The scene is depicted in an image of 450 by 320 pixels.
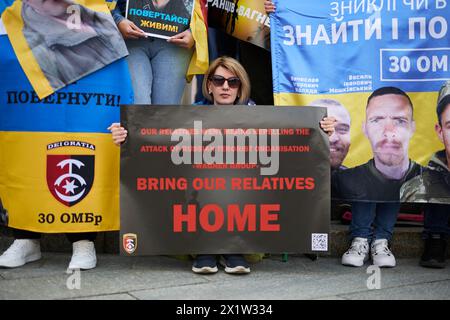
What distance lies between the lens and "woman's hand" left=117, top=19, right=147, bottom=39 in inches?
129

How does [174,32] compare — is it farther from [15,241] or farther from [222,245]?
[15,241]

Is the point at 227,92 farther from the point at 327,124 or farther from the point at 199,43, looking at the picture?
the point at 327,124

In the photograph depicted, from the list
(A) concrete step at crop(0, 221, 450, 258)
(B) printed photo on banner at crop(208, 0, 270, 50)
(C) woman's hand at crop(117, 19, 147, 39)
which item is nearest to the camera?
(C) woman's hand at crop(117, 19, 147, 39)

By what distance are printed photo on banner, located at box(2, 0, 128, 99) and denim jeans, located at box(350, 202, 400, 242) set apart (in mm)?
1753

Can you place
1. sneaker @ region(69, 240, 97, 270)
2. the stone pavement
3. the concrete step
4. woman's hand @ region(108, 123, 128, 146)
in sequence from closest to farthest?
the stone pavement → woman's hand @ region(108, 123, 128, 146) → sneaker @ region(69, 240, 97, 270) → the concrete step

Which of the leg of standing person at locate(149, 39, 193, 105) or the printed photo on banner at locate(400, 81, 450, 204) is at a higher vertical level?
the leg of standing person at locate(149, 39, 193, 105)

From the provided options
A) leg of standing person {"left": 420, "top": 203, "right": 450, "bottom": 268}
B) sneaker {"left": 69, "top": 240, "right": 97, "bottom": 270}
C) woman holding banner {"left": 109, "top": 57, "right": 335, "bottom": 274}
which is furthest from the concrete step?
woman holding banner {"left": 109, "top": 57, "right": 335, "bottom": 274}

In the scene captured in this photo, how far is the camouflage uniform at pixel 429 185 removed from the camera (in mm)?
3322

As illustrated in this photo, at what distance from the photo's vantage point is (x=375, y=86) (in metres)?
3.36

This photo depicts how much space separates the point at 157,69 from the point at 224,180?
0.85 m

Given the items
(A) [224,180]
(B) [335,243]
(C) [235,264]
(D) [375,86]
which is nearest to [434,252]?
(B) [335,243]

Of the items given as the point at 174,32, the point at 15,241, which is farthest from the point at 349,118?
the point at 15,241

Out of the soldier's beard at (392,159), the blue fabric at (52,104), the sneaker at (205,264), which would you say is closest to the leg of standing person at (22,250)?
the blue fabric at (52,104)

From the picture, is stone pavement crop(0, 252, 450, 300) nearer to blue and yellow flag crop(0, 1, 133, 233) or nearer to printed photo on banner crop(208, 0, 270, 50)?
blue and yellow flag crop(0, 1, 133, 233)
